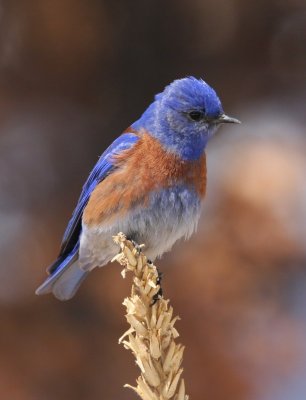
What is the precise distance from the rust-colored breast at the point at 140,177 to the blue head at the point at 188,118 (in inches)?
1.7

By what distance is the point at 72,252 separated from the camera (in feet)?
A: 10.9

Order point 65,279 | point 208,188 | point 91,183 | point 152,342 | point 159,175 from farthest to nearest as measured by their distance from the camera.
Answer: point 208,188
point 65,279
point 91,183
point 159,175
point 152,342

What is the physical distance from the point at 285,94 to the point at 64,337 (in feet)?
5.52

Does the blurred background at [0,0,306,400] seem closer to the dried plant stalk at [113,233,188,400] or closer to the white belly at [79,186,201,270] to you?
the white belly at [79,186,201,270]

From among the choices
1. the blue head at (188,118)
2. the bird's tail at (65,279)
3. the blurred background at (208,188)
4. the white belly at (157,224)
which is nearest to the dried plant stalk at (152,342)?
the white belly at (157,224)

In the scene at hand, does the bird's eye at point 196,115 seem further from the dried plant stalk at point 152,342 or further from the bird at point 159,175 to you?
the dried plant stalk at point 152,342

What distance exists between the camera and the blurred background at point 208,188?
3461 millimetres

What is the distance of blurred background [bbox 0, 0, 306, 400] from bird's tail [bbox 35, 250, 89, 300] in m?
0.21

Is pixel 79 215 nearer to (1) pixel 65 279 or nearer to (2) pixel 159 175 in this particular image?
(1) pixel 65 279

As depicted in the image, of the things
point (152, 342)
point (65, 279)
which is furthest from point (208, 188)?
point (152, 342)

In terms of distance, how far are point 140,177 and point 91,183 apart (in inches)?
13.5

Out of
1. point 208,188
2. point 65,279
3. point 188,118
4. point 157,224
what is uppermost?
point 208,188

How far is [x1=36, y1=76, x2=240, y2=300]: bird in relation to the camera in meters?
2.89

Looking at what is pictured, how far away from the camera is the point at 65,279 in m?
3.30
